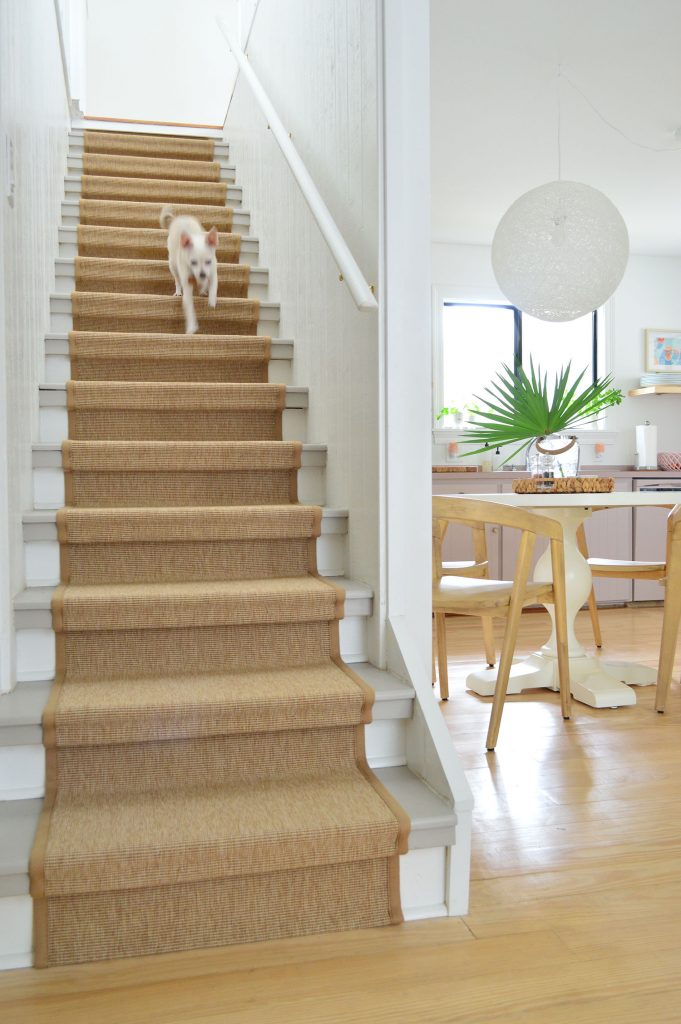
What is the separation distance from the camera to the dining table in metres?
3.15

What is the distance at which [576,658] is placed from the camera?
348 centimetres

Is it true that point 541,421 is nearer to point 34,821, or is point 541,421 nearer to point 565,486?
point 565,486

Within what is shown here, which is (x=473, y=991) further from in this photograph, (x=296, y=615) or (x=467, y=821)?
(x=296, y=615)

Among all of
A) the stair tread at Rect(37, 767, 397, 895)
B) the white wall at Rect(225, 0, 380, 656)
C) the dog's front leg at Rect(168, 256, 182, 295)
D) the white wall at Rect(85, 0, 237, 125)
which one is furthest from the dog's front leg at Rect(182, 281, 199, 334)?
the white wall at Rect(85, 0, 237, 125)

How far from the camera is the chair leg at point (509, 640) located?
2680 millimetres

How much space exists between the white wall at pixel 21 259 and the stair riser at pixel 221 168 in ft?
3.91

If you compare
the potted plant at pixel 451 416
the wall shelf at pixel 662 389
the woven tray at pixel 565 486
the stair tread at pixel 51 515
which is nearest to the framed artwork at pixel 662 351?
the wall shelf at pixel 662 389

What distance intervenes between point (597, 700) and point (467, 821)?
1575mm

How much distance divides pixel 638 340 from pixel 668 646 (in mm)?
4133

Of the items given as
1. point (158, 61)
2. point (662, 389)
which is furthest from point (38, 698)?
point (158, 61)

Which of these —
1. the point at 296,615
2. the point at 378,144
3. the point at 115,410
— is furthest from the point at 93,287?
the point at 296,615

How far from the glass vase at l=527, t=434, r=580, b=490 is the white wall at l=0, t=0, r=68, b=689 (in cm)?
184

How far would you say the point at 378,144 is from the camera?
2.19 meters

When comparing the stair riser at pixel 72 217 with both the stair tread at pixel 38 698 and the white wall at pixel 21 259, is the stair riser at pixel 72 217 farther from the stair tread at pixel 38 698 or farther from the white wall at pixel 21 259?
the stair tread at pixel 38 698
